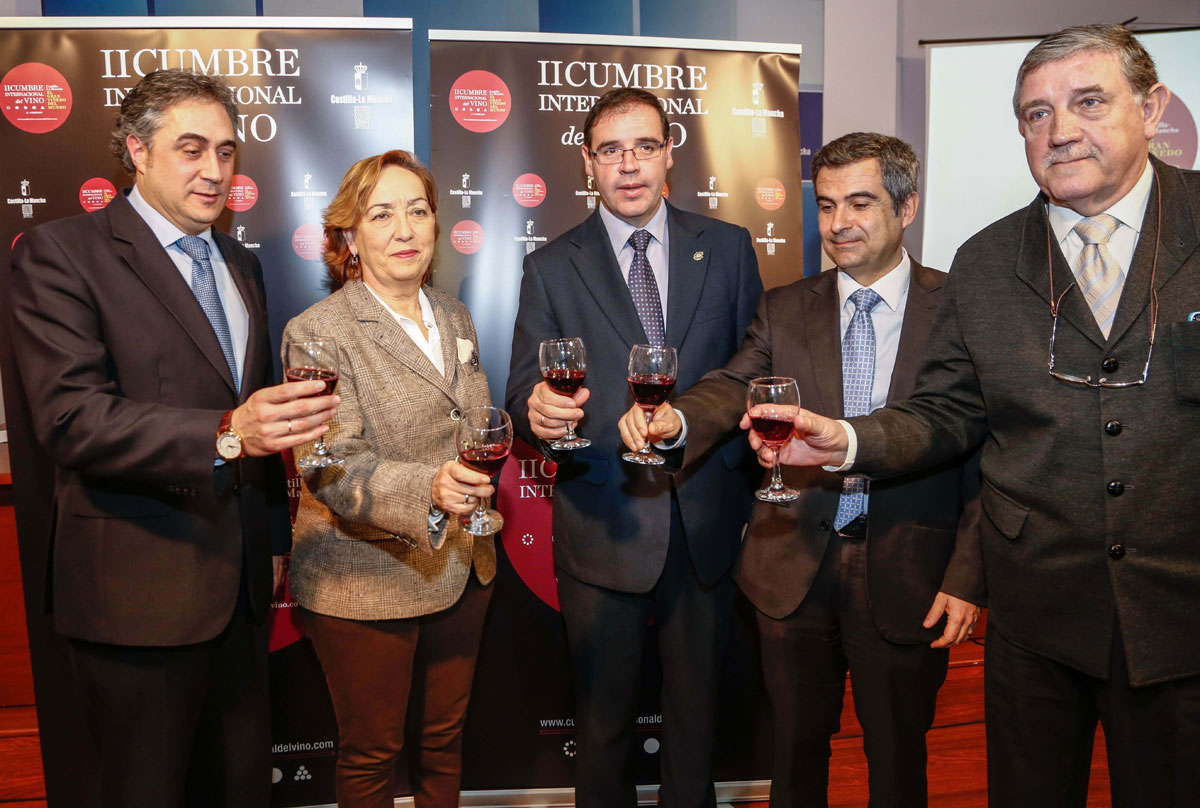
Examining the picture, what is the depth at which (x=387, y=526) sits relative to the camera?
90.7 inches

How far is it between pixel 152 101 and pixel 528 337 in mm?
1297

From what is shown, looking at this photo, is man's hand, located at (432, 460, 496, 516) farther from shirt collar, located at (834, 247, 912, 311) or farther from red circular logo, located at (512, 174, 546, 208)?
red circular logo, located at (512, 174, 546, 208)

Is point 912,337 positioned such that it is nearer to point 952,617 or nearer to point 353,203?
point 952,617

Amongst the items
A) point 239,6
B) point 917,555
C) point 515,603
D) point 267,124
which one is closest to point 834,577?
point 917,555

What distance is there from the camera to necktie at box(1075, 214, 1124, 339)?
6.35 feet

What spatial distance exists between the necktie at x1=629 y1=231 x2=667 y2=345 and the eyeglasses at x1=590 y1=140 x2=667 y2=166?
0.25 metres

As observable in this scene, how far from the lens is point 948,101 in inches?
178

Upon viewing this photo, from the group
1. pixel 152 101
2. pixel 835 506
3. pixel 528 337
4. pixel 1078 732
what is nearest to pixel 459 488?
pixel 528 337

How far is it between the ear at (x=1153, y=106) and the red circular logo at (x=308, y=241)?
284 cm

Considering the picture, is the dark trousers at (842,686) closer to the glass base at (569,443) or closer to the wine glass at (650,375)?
the wine glass at (650,375)

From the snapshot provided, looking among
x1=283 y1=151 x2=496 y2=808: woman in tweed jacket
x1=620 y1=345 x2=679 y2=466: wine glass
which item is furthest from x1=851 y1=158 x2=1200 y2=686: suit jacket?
x1=283 y1=151 x2=496 y2=808: woman in tweed jacket

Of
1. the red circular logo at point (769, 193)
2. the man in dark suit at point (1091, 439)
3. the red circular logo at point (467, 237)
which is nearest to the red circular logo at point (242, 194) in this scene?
the red circular logo at point (467, 237)

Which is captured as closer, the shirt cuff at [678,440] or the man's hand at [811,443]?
the man's hand at [811,443]

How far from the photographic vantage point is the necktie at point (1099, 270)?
194 centimetres
